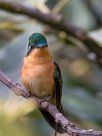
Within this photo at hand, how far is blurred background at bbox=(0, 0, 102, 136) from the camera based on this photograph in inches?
89.4

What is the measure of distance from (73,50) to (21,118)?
807 millimetres

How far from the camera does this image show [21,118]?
7.54ft

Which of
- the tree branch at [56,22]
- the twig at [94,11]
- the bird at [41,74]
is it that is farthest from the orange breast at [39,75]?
the twig at [94,11]

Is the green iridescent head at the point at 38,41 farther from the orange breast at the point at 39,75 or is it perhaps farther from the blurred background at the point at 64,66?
the blurred background at the point at 64,66

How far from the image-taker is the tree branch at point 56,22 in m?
2.54

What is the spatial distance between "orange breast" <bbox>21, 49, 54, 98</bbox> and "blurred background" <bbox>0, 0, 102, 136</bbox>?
0.21ft

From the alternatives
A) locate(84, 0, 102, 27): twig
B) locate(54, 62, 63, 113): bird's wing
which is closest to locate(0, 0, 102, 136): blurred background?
locate(84, 0, 102, 27): twig

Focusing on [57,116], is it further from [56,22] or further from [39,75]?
[56,22]

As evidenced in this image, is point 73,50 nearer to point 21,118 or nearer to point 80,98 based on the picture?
point 80,98

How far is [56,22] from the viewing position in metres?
2.58

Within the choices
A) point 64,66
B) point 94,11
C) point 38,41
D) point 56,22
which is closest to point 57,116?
point 38,41

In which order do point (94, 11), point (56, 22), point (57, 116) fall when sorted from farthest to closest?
point (94, 11)
point (56, 22)
point (57, 116)

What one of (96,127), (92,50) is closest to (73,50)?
(92,50)

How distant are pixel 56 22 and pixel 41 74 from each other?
20.4 inches
